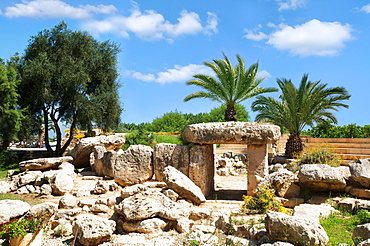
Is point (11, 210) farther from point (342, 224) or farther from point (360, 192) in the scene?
point (360, 192)

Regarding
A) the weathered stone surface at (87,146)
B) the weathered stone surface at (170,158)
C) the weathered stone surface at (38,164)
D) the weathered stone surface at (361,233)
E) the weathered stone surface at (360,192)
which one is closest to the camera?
the weathered stone surface at (361,233)

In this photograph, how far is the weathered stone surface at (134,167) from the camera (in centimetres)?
1075

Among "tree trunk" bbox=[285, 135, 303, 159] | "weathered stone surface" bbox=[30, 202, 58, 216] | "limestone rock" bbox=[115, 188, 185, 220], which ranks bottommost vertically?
"weathered stone surface" bbox=[30, 202, 58, 216]

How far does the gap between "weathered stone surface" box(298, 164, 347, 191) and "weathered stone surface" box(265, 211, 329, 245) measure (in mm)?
3610

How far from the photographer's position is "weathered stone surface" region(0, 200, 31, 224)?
21.9ft

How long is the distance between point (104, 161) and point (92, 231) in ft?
19.8

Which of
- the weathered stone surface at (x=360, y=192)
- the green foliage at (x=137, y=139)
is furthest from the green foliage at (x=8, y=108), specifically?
the weathered stone surface at (x=360, y=192)

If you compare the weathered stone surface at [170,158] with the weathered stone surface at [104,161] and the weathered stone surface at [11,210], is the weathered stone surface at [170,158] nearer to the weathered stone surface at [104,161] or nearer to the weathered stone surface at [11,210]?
the weathered stone surface at [104,161]

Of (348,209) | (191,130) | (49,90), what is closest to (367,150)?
(348,209)

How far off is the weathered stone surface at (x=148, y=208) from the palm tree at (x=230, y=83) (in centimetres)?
1061

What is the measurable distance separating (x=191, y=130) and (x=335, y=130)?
46.6ft

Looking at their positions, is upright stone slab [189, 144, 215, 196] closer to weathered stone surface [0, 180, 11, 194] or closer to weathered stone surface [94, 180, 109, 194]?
weathered stone surface [94, 180, 109, 194]

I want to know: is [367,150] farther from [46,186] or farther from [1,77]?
[1,77]

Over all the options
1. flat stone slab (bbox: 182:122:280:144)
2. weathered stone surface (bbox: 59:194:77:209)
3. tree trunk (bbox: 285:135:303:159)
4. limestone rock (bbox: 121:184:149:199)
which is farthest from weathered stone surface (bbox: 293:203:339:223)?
tree trunk (bbox: 285:135:303:159)
